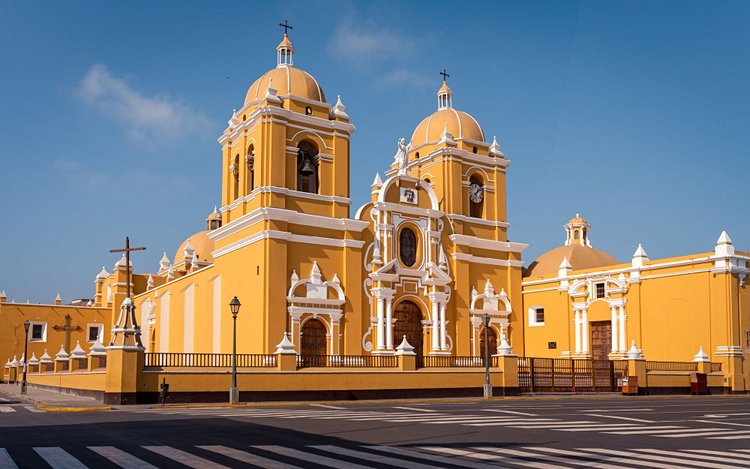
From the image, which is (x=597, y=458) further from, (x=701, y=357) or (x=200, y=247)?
(x=200, y=247)

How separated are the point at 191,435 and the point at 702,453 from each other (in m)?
8.92

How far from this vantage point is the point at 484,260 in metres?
42.7

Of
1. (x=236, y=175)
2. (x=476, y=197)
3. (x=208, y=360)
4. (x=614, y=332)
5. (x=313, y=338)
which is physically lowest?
(x=208, y=360)

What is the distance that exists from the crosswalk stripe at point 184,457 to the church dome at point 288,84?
27.2 meters

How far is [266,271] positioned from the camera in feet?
112

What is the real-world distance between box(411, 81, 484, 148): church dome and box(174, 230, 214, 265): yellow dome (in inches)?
793

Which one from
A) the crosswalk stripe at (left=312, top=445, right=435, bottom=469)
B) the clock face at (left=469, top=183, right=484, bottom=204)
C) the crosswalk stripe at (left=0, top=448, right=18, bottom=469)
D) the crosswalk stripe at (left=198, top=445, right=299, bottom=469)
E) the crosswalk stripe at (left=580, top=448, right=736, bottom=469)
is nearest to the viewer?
the crosswalk stripe at (left=0, top=448, right=18, bottom=469)

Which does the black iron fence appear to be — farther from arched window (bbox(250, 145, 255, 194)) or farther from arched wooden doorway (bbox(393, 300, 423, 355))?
arched window (bbox(250, 145, 255, 194))

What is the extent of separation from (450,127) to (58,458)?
36122 mm

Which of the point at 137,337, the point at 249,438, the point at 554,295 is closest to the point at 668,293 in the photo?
the point at 554,295

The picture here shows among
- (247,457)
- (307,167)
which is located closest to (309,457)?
(247,457)

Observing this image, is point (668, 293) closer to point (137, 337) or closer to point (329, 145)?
point (329, 145)

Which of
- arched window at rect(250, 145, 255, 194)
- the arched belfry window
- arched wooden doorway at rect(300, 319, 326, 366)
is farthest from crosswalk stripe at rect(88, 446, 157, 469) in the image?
arched window at rect(250, 145, 255, 194)

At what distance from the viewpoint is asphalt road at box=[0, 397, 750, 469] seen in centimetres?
1111
